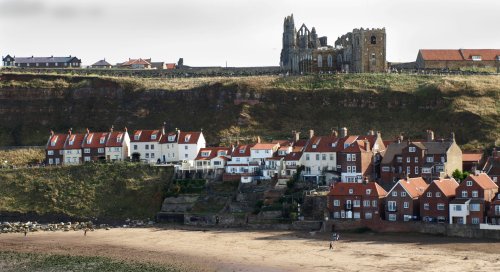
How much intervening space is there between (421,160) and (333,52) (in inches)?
1764

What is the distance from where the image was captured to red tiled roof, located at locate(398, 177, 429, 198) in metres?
84.8

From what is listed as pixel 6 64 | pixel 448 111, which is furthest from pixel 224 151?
pixel 6 64

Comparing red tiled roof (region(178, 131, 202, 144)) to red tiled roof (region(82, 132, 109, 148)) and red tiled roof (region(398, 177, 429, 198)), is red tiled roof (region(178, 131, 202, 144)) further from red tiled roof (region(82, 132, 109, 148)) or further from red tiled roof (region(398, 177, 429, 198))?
red tiled roof (region(398, 177, 429, 198))

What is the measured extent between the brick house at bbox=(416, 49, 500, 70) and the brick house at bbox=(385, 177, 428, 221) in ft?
170

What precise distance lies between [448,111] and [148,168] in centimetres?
3527

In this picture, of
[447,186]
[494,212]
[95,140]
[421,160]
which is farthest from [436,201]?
[95,140]

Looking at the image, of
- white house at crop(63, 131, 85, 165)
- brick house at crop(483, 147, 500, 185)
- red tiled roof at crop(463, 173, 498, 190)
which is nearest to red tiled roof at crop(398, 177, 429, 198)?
red tiled roof at crop(463, 173, 498, 190)

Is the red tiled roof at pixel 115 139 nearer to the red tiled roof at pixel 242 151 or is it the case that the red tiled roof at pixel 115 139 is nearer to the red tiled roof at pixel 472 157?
the red tiled roof at pixel 242 151

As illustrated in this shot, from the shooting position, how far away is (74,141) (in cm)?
11106

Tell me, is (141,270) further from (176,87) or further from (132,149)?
(176,87)

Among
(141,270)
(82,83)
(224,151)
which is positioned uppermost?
(82,83)

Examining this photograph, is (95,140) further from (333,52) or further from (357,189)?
(333,52)

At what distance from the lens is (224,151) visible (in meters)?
104

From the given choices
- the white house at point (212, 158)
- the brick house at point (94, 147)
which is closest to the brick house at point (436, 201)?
the white house at point (212, 158)
